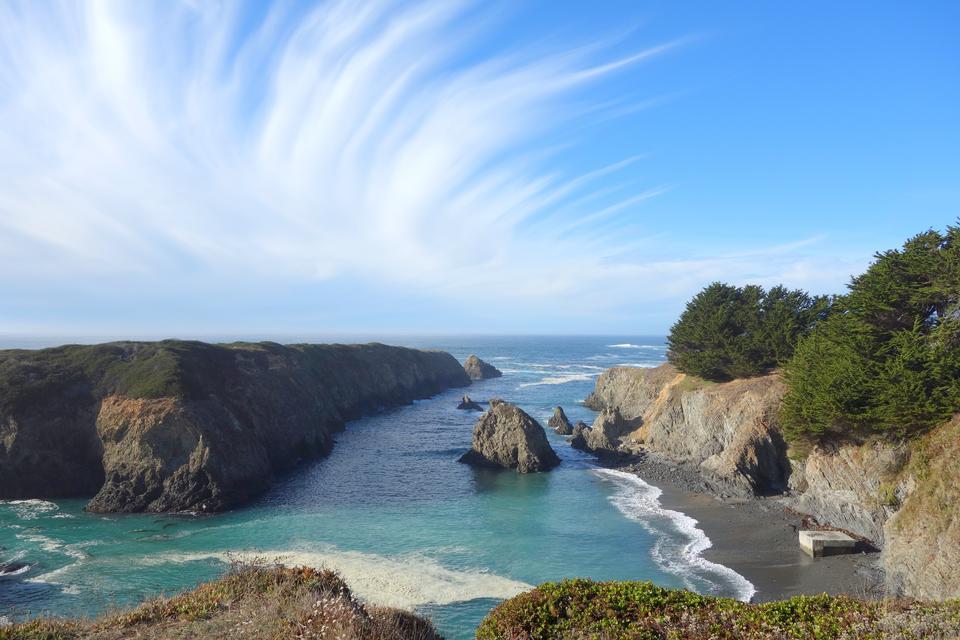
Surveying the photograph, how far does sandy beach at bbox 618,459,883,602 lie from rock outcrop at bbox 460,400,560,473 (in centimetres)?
1098

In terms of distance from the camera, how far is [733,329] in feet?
163

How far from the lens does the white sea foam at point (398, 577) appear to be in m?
23.9

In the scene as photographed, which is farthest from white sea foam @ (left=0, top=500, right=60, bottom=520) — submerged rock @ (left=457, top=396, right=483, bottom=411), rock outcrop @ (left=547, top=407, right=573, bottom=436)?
submerged rock @ (left=457, top=396, right=483, bottom=411)

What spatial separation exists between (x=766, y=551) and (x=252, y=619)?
86.1 ft

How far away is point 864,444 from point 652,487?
16.5 meters

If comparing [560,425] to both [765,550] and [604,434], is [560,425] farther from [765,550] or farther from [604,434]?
[765,550]

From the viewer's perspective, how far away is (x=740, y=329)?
49875 millimetres

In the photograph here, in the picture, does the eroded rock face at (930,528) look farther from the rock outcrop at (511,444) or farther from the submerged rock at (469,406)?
the submerged rock at (469,406)

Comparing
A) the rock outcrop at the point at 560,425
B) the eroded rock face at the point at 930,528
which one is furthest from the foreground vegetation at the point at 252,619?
the rock outcrop at the point at 560,425

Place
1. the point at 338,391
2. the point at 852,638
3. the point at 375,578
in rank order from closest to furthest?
the point at 852,638 → the point at 375,578 → the point at 338,391

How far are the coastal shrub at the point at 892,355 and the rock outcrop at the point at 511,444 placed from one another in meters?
21.3

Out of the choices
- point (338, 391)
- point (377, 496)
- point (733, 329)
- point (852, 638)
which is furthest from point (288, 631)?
point (338, 391)

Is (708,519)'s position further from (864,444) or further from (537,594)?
(537,594)

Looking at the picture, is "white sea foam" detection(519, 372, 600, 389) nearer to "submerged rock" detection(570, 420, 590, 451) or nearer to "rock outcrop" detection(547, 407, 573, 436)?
"rock outcrop" detection(547, 407, 573, 436)
